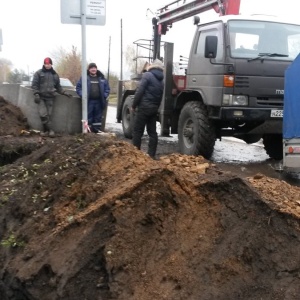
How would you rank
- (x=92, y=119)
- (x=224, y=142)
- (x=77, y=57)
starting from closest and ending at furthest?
(x=92, y=119), (x=224, y=142), (x=77, y=57)

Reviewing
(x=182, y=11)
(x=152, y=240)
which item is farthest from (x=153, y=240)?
(x=182, y=11)

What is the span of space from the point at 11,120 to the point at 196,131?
14.2 feet

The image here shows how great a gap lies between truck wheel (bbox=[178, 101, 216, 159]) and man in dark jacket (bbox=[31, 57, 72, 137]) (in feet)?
9.76

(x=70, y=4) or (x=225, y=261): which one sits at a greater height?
(x=70, y=4)

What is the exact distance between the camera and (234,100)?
7.70 m

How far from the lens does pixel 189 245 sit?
351cm

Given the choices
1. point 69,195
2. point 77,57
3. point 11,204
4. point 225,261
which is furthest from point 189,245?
point 77,57

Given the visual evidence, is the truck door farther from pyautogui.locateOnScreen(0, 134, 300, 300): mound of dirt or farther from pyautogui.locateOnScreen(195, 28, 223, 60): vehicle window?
pyautogui.locateOnScreen(0, 134, 300, 300): mound of dirt

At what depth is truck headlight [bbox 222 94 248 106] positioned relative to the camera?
7.69m

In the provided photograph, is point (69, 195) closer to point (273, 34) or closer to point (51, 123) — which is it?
point (273, 34)

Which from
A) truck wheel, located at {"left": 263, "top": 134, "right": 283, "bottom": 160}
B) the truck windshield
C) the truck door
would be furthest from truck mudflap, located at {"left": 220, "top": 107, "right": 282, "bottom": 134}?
truck wheel, located at {"left": 263, "top": 134, "right": 283, "bottom": 160}

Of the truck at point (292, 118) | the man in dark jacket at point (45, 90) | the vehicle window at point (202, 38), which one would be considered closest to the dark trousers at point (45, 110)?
the man in dark jacket at point (45, 90)

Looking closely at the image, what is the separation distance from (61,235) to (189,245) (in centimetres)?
98

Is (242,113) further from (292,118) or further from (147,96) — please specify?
(147,96)
